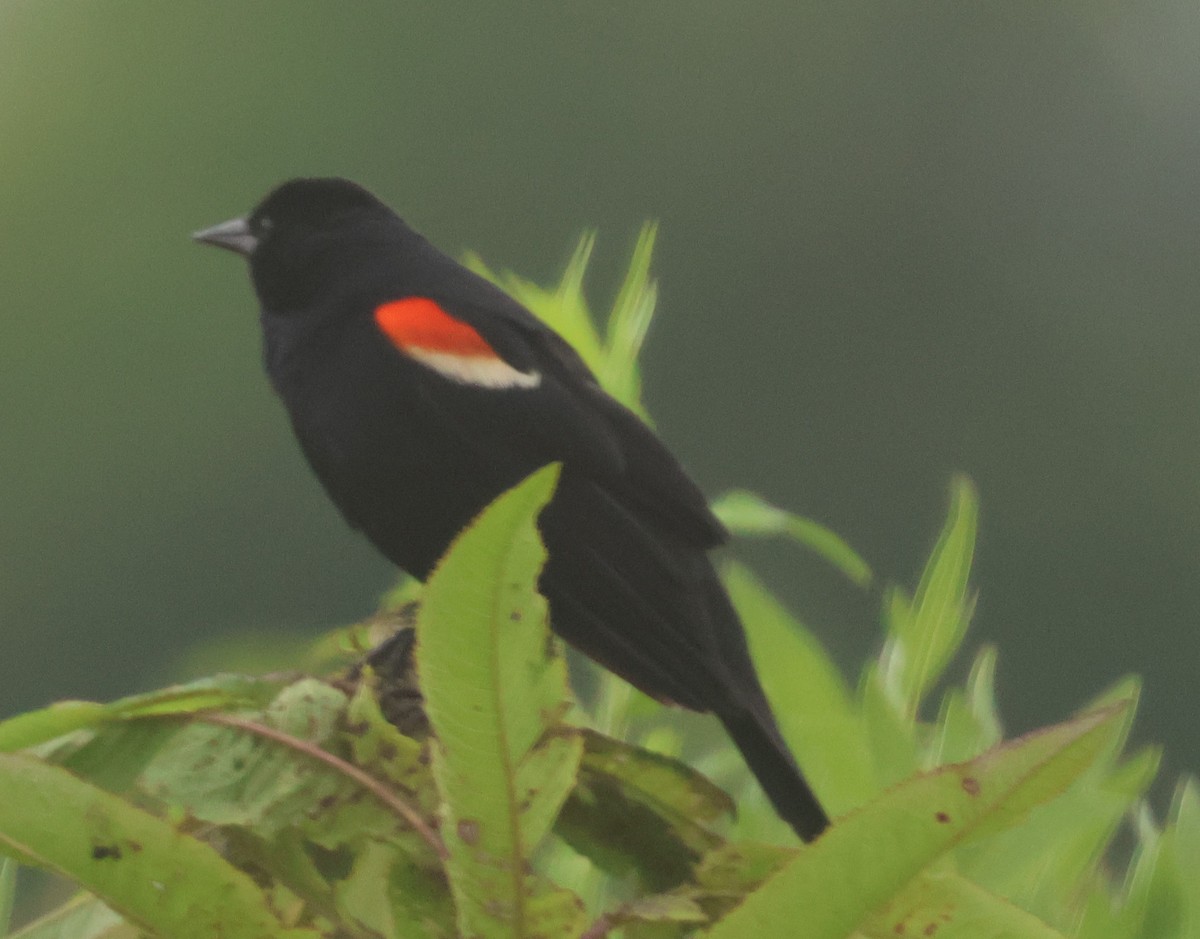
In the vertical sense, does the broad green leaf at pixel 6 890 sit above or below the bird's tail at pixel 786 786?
below

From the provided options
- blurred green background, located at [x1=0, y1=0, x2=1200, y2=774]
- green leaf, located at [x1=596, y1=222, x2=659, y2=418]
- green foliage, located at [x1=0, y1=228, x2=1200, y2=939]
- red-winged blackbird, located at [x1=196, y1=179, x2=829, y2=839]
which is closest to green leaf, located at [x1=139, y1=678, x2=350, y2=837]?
green foliage, located at [x1=0, y1=228, x2=1200, y2=939]

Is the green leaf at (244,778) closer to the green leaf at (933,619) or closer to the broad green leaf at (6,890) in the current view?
the broad green leaf at (6,890)

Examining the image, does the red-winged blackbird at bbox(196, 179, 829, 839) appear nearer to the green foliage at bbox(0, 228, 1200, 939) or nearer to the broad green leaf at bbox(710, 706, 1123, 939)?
the green foliage at bbox(0, 228, 1200, 939)

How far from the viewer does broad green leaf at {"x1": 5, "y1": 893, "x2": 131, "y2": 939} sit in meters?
0.48

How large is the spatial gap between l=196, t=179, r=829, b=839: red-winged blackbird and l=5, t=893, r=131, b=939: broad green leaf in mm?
480

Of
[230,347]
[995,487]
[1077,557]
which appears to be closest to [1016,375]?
[995,487]

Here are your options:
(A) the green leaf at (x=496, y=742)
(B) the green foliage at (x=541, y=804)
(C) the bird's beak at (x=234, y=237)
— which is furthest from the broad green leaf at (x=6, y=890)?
(C) the bird's beak at (x=234, y=237)

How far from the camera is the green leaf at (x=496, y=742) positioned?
0.43 meters

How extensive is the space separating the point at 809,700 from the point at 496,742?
0.20m

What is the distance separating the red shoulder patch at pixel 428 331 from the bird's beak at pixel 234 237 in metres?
0.35

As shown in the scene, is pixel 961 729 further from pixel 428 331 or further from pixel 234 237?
pixel 234 237

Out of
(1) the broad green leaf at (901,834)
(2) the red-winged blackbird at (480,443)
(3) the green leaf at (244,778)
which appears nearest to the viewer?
(1) the broad green leaf at (901,834)

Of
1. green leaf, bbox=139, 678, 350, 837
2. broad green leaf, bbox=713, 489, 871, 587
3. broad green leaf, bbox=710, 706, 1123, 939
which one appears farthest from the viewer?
broad green leaf, bbox=713, 489, 871, 587

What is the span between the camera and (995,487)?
1430cm
